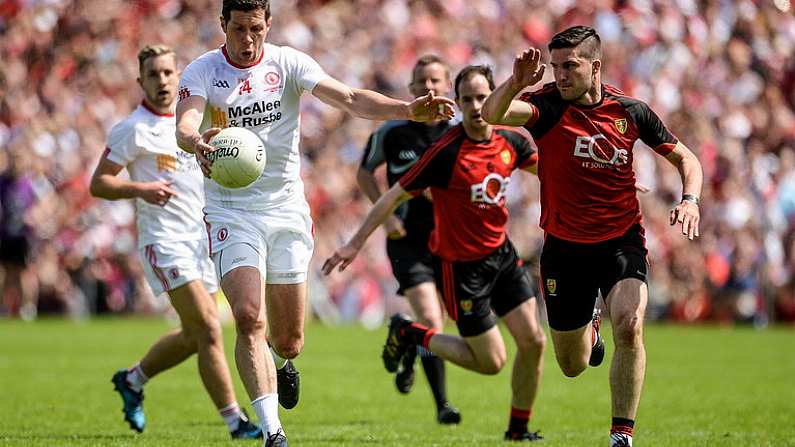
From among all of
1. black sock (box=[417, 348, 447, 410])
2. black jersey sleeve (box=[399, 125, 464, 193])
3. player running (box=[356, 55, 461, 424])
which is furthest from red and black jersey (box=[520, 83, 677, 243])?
black sock (box=[417, 348, 447, 410])

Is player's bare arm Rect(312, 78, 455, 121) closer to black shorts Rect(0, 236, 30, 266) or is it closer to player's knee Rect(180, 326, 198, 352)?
player's knee Rect(180, 326, 198, 352)

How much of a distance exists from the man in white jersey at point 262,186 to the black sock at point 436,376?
2829 millimetres

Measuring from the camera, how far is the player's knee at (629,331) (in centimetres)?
750

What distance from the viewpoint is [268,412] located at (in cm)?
739

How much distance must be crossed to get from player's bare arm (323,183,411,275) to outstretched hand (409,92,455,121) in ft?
4.37

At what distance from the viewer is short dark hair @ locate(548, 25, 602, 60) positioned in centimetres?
764

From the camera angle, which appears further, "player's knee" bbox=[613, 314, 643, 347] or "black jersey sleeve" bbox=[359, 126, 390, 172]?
"black jersey sleeve" bbox=[359, 126, 390, 172]

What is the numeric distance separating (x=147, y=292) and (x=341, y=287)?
12.2 ft

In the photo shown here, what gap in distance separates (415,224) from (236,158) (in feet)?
14.1

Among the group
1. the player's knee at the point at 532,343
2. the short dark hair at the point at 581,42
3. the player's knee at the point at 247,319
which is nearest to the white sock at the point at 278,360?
the player's knee at the point at 247,319

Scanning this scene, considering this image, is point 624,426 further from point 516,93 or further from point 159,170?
point 159,170

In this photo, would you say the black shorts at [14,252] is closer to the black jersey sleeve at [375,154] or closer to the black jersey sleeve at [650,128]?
the black jersey sleeve at [375,154]

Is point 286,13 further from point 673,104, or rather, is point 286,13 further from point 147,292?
point 673,104

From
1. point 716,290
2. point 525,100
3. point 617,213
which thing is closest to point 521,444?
point 617,213
